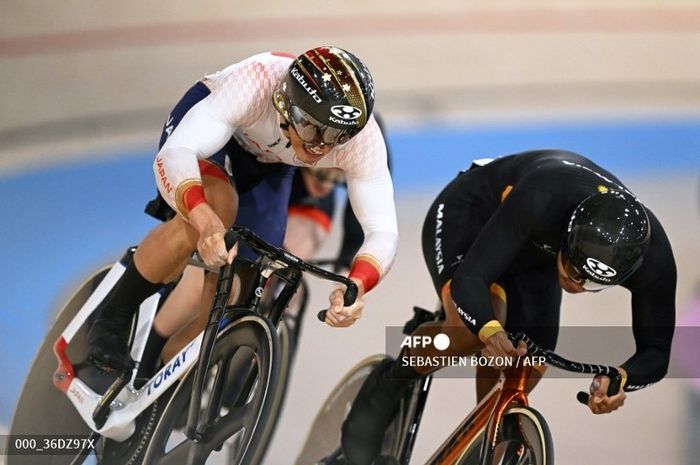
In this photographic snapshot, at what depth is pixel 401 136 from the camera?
7371 millimetres

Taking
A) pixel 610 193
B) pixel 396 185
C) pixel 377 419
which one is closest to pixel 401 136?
pixel 396 185

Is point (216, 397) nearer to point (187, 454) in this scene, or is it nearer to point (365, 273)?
point (187, 454)

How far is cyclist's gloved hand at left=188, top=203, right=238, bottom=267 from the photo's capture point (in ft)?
9.68

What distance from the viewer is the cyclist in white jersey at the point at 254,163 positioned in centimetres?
311

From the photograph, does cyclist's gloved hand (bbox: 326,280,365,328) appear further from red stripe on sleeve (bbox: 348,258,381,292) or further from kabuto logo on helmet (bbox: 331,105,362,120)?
kabuto logo on helmet (bbox: 331,105,362,120)

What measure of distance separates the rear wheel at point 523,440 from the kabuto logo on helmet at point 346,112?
0.95 m

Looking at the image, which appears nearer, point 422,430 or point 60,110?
point 422,430

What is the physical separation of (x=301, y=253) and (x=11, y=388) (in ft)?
4.55

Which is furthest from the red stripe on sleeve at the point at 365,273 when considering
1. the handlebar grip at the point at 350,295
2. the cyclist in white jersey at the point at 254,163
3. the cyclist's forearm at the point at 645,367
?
the cyclist's forearm at the point at 645,367

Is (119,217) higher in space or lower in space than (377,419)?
higher

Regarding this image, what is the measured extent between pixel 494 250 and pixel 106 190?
367cm

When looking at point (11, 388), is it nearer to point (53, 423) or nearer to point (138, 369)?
point (53, 423)

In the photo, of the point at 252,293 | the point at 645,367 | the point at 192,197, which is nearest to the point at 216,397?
the point at 252,293

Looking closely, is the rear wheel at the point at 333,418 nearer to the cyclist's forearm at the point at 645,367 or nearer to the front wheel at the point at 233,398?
the front wheel at the point at 233,398
